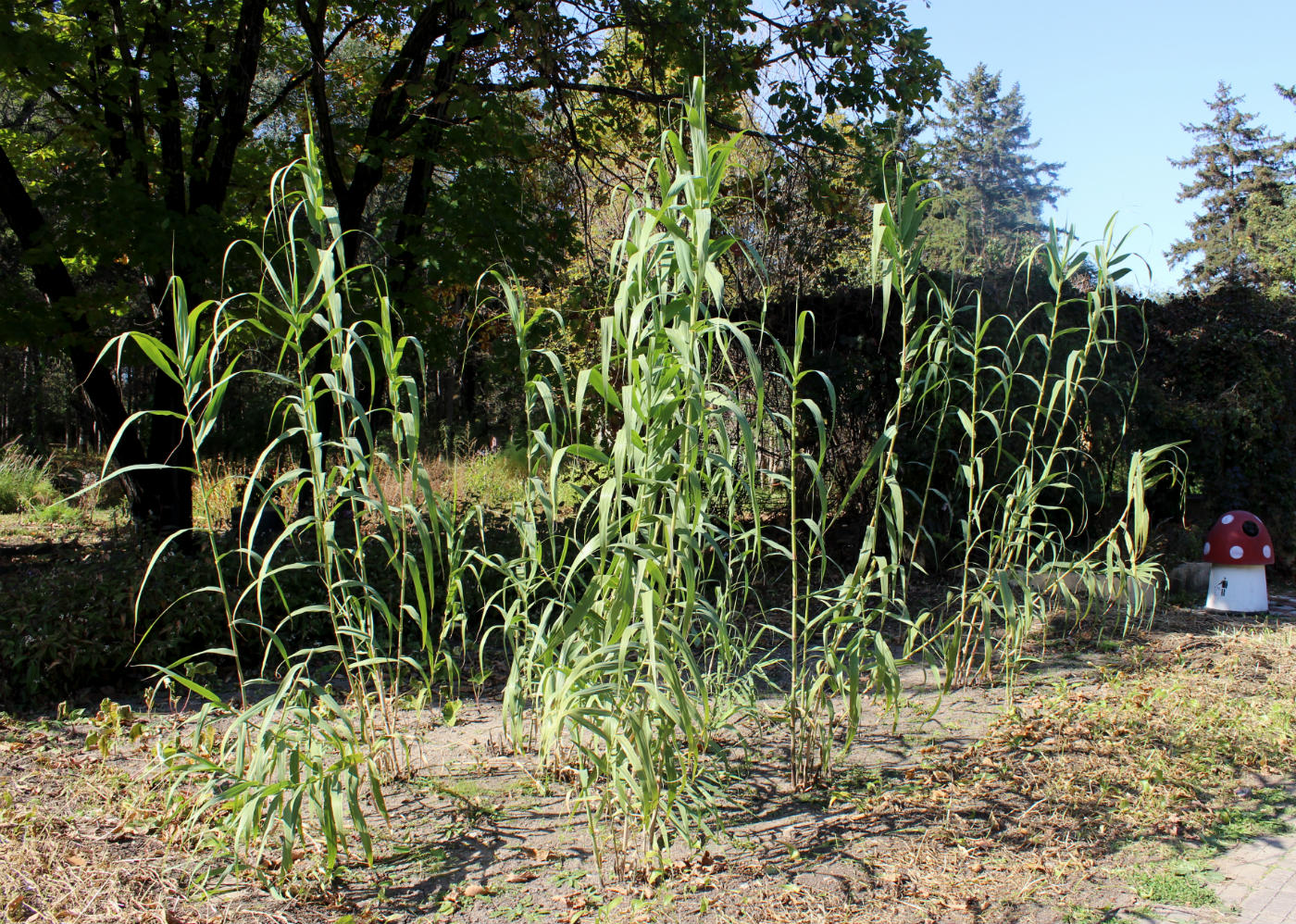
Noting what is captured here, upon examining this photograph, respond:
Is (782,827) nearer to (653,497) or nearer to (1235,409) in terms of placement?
(653,497)

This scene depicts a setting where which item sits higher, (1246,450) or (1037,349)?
(1037,349)

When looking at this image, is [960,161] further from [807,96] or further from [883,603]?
[883,603]

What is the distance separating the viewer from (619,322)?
2.14m

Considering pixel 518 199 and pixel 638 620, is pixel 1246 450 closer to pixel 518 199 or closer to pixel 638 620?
pixel 518 199

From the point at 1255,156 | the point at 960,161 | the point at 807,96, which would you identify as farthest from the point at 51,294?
the point at 960,161

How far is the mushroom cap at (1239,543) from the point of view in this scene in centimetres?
561

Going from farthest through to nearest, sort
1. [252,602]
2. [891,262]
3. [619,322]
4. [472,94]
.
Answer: [472,94] < [252,602] < [891,262] < [619,322]

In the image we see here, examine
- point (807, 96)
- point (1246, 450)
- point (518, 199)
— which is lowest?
point (1246, 450)

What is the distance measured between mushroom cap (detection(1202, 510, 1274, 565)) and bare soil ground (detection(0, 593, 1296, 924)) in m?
2.23

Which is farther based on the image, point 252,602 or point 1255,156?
point 1255,156

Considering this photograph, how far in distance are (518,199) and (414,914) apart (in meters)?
5.60

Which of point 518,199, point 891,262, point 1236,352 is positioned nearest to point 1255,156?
→ point 1236,352

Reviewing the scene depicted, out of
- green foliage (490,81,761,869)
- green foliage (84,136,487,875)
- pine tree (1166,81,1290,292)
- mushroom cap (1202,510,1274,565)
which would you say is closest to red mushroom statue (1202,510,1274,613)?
mushroom cap (1202,510,1274,565)

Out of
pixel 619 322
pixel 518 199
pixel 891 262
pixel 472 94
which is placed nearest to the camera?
pixel 619 322
